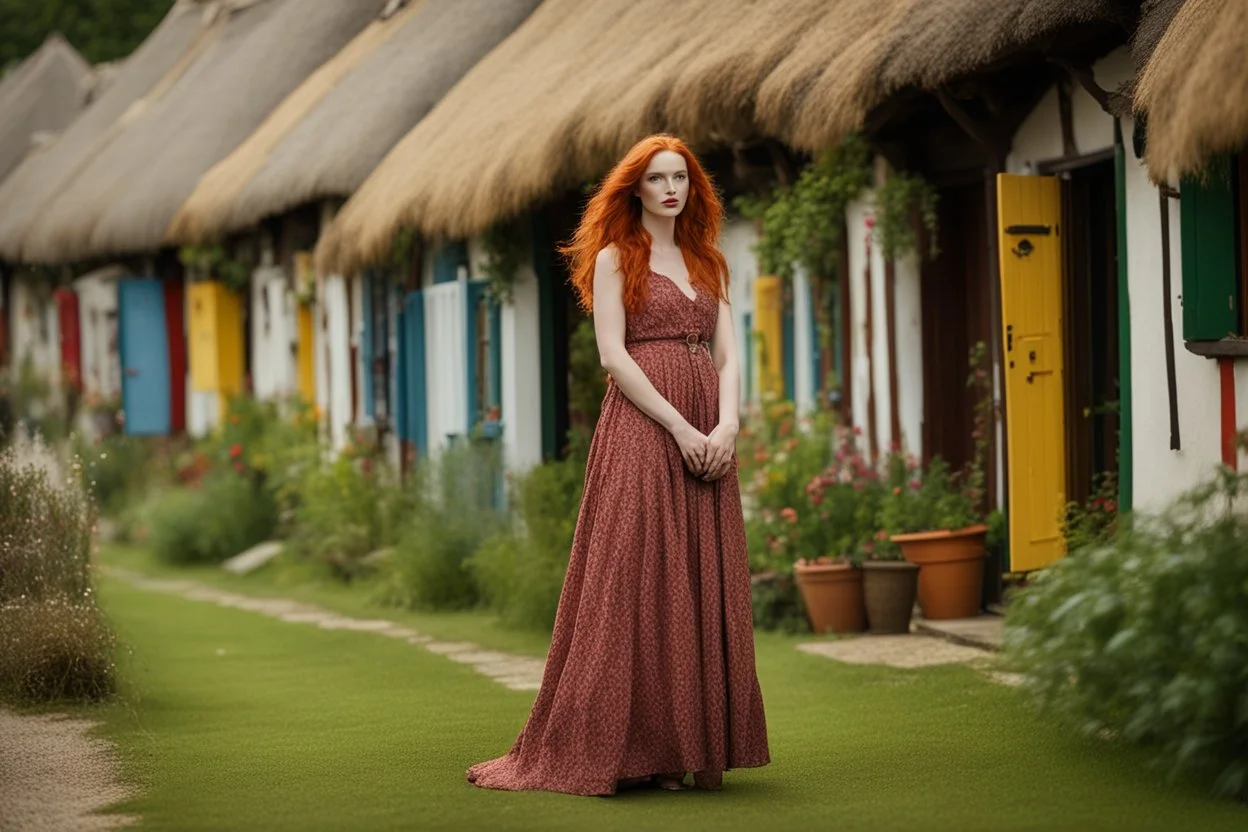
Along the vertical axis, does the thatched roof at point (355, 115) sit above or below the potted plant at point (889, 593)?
above

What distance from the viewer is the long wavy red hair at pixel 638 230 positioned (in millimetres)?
5926

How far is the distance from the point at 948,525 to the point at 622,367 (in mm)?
4264

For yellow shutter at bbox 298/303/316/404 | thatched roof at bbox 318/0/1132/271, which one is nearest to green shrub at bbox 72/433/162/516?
yellow shutter at bbox 298/303/316/404

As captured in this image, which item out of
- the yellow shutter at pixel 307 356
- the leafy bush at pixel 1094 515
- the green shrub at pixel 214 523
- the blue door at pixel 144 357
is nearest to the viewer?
the leafy bush at pixel 1094 515

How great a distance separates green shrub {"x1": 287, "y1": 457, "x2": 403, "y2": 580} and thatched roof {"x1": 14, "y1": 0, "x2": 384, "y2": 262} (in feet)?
16.1

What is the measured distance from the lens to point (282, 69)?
65.4 ft

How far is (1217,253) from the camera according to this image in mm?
7441

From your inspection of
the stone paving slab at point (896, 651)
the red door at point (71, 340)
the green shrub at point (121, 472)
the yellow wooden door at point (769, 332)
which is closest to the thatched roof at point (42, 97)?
the red door at point (71, 340)

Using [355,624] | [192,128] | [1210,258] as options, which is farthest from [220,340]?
[1210,258]

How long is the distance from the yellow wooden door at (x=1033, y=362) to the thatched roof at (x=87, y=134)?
52.8 ft

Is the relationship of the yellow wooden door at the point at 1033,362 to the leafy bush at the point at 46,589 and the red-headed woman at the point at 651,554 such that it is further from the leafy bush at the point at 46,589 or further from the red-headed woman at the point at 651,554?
the leafy bush at the point at 46,589

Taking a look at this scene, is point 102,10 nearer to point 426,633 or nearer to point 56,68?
point 56,68

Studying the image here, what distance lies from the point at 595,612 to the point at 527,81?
311 inches

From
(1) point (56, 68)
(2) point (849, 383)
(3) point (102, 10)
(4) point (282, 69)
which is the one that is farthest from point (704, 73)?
(3) point (102, 10)
